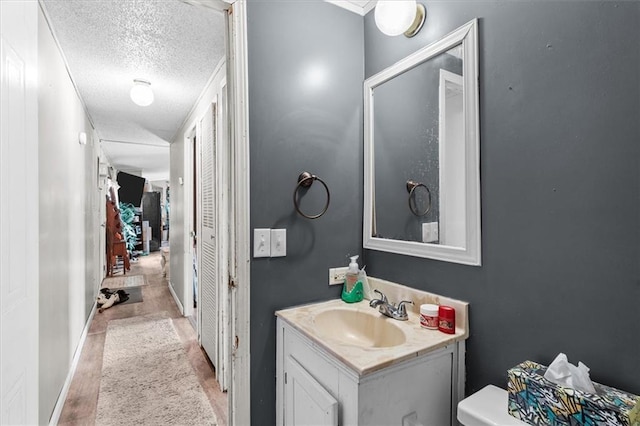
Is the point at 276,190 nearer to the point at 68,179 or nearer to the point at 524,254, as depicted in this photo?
the point at 524,254

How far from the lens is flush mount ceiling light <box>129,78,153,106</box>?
8.37 feet

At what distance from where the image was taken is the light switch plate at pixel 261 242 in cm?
136

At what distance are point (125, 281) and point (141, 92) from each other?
382 centimetres

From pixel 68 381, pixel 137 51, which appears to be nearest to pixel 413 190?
pixel 137 51

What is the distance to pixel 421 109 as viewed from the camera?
139cm

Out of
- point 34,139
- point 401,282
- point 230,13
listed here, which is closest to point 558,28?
point 401,282

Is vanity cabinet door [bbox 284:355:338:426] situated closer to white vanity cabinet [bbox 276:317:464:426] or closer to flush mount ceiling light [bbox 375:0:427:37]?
white vanity cabinet [bbox 276:317:464:426]

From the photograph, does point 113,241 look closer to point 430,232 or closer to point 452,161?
point 430,232

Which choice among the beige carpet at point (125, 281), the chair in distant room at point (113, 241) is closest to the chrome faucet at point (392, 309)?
the beige carpet at point (125, 281)

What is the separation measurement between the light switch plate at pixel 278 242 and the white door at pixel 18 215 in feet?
2.61

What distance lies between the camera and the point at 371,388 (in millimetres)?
943

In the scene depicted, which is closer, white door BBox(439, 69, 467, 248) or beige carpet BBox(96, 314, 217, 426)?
white door BBox(439, 69, 467, 248)

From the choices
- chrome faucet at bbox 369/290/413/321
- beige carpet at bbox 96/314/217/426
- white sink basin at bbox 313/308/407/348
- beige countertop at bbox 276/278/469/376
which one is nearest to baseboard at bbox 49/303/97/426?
beige carpet at bbox 96/314/217/426

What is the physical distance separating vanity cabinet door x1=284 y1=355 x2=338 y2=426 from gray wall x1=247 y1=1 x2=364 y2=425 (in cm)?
Answer: 14
